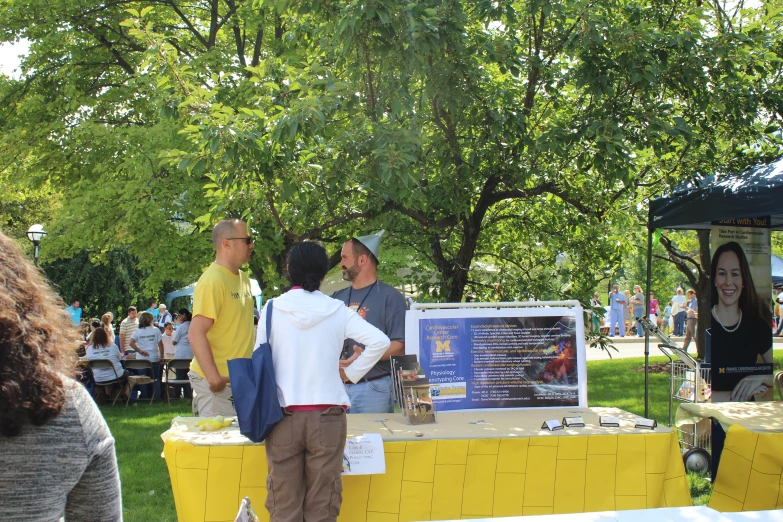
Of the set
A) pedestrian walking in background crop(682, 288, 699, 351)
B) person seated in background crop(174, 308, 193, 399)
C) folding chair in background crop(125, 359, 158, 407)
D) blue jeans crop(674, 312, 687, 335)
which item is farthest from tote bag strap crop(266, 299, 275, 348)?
blue jeans crop(674, 312, 687, 335)

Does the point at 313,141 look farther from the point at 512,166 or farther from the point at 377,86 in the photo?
the point at 512,166

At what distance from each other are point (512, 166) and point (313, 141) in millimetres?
1662

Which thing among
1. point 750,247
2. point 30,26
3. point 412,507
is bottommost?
point 412,507

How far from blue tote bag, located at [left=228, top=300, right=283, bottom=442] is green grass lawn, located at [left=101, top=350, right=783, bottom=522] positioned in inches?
105

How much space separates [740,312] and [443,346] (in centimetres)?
424

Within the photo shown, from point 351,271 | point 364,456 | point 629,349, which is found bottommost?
point 629,349

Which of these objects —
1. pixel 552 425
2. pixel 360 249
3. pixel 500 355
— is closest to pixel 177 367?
pixel 360 249

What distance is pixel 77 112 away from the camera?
13219 millimetres

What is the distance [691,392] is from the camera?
7.17 metres

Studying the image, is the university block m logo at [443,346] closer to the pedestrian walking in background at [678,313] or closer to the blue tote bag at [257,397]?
the blue tote bag at [257,397]

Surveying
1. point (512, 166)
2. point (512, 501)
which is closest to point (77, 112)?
point (512, 166)

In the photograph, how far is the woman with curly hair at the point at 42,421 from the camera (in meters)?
1.32

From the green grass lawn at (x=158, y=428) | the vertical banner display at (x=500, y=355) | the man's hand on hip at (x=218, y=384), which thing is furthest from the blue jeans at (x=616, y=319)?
the man's hand on hip at (x=218, y=384)

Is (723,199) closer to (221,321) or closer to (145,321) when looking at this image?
(221,321)
